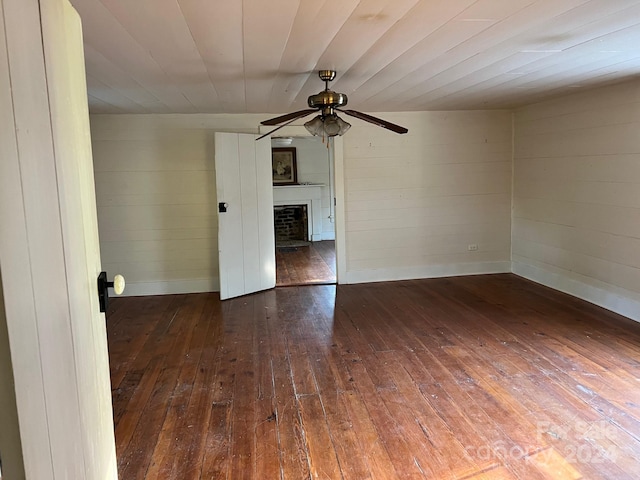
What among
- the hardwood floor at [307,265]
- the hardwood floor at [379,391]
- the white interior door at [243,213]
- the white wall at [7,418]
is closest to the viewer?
the white wall at [7,418]

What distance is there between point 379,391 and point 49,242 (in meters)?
2.28

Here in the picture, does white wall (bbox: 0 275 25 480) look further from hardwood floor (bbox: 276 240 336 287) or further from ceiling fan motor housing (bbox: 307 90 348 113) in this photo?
hardwood floor (bbox: 276 240 336 287)

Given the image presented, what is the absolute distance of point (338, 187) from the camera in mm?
5453

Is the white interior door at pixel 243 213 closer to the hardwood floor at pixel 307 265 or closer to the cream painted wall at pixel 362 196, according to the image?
the cream painted wall at pixel 362 196

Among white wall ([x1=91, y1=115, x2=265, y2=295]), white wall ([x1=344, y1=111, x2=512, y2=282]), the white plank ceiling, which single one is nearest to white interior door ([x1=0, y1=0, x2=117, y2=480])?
the white plank ceiling

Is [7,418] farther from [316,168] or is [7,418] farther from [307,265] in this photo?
[316,168]

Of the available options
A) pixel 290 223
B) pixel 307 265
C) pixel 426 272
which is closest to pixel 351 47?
pixel 426 272

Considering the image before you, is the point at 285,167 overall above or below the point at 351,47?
below

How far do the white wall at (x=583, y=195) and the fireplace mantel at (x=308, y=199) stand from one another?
4.14 metres

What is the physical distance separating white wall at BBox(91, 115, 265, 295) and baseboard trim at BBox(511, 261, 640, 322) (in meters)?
3.61

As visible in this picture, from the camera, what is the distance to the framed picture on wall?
8.98 meters

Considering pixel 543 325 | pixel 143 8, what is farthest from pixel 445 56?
pixel 543 325

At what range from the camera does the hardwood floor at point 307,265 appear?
5.88m

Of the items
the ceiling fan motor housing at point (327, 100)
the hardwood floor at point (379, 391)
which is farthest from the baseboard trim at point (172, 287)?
the ceiling fan motor housing at point (327, 100)
